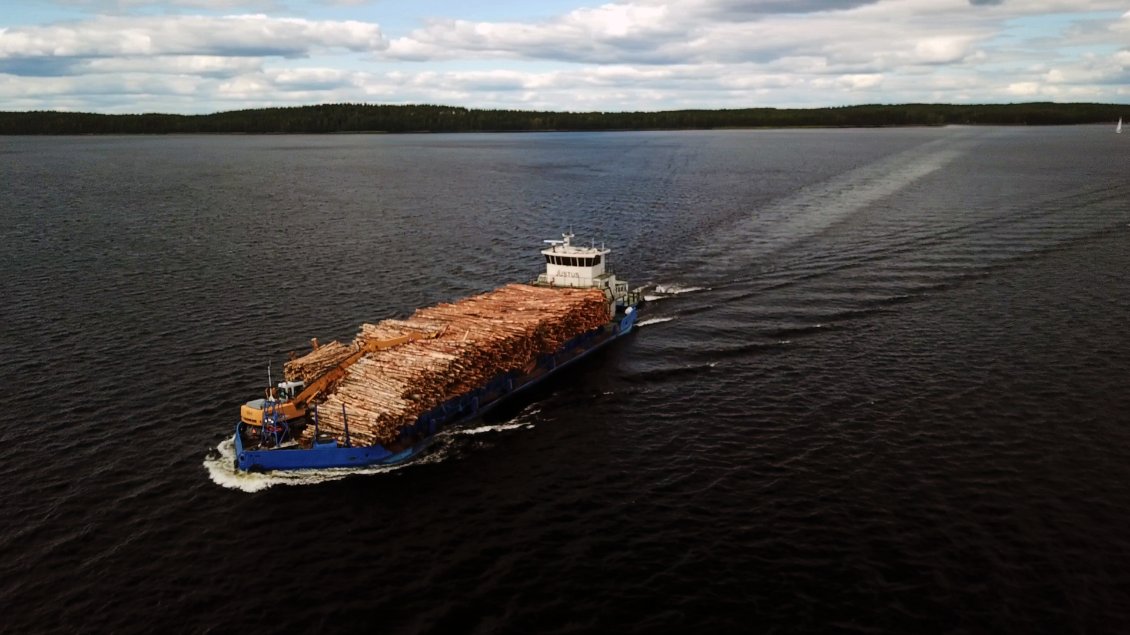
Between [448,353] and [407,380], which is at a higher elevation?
[448,353]

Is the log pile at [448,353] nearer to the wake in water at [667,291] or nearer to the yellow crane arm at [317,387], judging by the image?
the yellow crane arm at [317,387]

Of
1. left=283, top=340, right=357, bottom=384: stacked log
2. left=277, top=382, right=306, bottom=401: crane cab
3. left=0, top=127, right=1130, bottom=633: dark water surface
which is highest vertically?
left=283, top=340, right=357, bottom=384: stacked log

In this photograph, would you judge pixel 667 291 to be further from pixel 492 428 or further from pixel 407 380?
pixel 407 380

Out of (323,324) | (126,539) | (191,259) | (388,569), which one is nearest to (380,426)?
(388,569)

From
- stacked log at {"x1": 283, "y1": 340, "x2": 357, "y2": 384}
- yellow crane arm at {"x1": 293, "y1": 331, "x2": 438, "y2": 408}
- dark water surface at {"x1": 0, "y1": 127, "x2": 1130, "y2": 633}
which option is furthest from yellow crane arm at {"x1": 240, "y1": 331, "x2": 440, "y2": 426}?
dark water surface at {"x1": 0, "y1": 127, "x2": 1130, "y2": 633}

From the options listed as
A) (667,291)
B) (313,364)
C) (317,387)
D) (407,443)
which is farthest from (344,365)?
(667,291)

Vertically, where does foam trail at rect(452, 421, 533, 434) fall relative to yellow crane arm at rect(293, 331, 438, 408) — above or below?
below

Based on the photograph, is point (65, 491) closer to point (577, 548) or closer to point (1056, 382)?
point (577, 548)

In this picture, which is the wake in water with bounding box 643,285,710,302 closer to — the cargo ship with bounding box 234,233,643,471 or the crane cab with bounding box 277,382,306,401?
the cargo ship with bounding box 234,233,643,471
